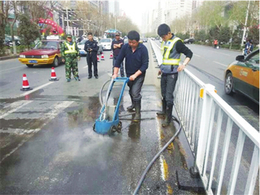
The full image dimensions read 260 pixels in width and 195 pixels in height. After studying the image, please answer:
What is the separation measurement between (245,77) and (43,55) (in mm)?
9777

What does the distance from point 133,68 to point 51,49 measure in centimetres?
948

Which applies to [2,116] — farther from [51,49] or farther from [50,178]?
[51,49]

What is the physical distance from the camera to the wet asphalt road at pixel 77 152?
2.64 metres

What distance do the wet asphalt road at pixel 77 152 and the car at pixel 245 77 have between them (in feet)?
7.24

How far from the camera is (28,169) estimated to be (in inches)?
115

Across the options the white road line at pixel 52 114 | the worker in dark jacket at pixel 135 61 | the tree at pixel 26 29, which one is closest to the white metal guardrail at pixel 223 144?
the worker in dark jacket at pixel 135 61

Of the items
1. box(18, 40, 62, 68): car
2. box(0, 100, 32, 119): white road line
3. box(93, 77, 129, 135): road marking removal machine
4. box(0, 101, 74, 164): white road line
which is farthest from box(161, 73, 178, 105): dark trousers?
box(18, 40, 62, 68): car

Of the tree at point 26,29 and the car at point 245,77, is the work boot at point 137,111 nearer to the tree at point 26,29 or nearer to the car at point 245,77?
the car at point 245,77

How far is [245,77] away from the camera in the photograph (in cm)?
556

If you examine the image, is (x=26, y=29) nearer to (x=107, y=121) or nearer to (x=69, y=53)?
(x=69, y=53)

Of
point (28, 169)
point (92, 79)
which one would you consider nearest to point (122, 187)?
point (28, 169)

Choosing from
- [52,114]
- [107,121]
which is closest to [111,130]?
[107,121]

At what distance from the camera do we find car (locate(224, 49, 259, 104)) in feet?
16.7

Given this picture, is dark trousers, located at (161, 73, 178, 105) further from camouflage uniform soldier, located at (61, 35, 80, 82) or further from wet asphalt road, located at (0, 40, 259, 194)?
camouflage uniform soldier, located at (61, 35, 80, 82)
